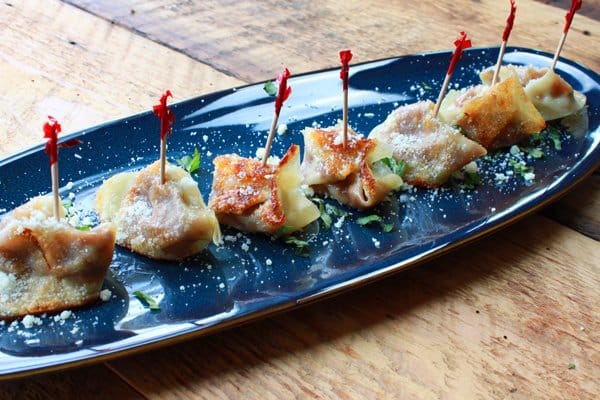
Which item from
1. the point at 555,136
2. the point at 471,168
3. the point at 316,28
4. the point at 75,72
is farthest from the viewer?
Answer: the point at 316,28

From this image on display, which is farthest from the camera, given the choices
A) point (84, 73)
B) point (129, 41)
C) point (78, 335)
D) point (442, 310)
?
point (129, 41)

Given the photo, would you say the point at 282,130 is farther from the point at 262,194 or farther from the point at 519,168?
the point at 519,168

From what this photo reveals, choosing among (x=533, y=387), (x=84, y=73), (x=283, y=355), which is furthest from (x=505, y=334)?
(x=84, y=73)

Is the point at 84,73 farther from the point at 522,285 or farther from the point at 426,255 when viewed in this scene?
the point at 522,285

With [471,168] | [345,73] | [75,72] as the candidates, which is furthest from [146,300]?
[75,72]

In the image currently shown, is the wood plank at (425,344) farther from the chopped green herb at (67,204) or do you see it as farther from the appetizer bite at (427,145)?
the chopped green herb at (67,204)

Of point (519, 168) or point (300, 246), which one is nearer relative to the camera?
point (300, 246)

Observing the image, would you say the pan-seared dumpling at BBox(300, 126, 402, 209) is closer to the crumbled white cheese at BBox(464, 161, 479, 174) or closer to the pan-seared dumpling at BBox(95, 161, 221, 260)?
the crumbled white cheese at BBox(464, 161, 479, 174)
